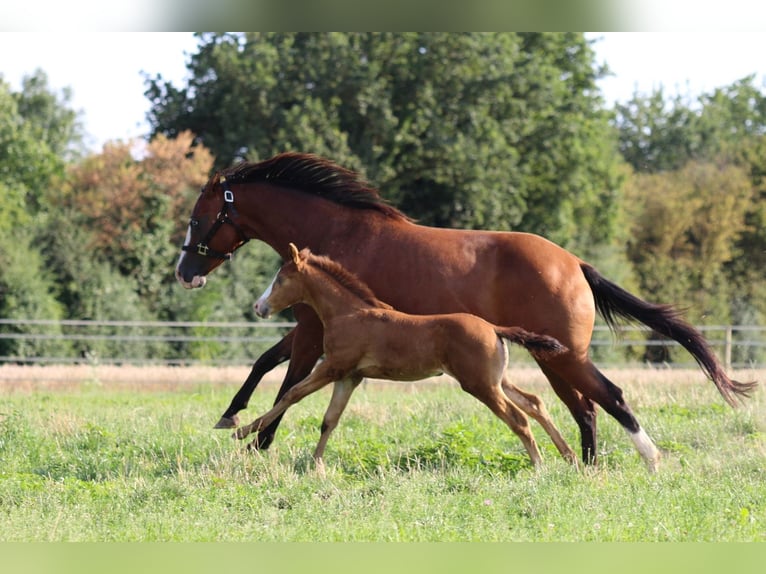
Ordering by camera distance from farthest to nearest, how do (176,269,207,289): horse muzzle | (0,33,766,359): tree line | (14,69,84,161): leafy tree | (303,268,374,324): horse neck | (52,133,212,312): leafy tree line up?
(14,69,84,161): leafy tree
(52,133,212,312): leafy tree
(0,33,766,359): tree line
(176,269,207,289): horse muzzle
(303,268,374,324): horse neck

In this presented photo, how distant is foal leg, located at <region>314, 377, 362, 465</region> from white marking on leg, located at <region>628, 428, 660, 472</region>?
2.13 meters

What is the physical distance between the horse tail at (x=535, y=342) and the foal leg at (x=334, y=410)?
50.0 inches

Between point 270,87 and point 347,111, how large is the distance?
7.37 ft

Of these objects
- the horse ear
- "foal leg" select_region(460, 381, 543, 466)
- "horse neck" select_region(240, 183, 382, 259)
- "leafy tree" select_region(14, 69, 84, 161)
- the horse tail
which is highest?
"leafy tree" select_region(14, 69, 84, 161)

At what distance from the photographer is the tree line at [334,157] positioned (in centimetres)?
2608

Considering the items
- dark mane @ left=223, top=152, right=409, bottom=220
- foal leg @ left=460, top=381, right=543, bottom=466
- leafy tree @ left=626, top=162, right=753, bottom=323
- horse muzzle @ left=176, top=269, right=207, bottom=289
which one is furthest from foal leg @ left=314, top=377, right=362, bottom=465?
leafy tree @ left=626, top=162, right=753, bottom=323

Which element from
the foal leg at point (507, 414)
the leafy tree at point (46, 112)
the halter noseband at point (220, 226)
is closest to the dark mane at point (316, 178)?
the halter noseband at point (220, 226)

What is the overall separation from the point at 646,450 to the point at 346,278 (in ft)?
8.50

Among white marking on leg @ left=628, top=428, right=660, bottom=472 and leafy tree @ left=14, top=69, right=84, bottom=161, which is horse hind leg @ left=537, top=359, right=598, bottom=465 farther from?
leafy tree @ left=14, top=69, right=84, bottom=161

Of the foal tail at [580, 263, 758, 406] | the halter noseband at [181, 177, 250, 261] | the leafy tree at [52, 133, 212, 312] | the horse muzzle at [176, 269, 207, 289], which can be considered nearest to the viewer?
the foal tail at [580, 263, 758, 406]

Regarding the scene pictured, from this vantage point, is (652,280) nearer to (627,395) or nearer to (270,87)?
(270,87)

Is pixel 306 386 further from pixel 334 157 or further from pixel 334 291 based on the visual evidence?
pixel 334 157

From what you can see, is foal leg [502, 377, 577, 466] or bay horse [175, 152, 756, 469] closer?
foal leg [502, 377, 577, 466]

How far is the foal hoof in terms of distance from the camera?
847 cm
